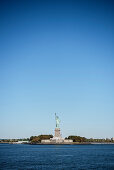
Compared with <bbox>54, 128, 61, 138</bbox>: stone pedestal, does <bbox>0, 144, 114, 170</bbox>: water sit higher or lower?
lower

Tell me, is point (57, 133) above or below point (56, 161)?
above

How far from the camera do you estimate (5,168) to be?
1487 inches

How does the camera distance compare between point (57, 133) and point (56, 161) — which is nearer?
point (56, 161)

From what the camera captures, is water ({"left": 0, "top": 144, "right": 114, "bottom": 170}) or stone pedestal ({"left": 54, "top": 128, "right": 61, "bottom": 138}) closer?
water ({"left": 0, "top": 144, "right": 114, "bottom": 170})

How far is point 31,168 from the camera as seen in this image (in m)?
38.3

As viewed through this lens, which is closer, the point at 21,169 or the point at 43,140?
the point at 21,169

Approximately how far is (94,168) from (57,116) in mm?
99206

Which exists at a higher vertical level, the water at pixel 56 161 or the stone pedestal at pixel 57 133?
the stone pedestal at pixel 57 133

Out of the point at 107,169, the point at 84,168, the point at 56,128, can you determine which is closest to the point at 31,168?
the point at 84,168

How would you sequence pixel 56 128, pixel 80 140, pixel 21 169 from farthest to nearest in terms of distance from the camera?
pixel 80 140
pixel 56 128
pixel 21 169

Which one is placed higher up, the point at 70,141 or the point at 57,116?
the point at 57,116

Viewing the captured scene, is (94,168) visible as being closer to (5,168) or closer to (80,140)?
(5,168)

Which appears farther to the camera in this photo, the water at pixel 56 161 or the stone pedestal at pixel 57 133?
the stone pedestal at pixel 57 133

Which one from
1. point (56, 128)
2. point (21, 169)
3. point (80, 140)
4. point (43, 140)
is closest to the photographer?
point (21, 169)
